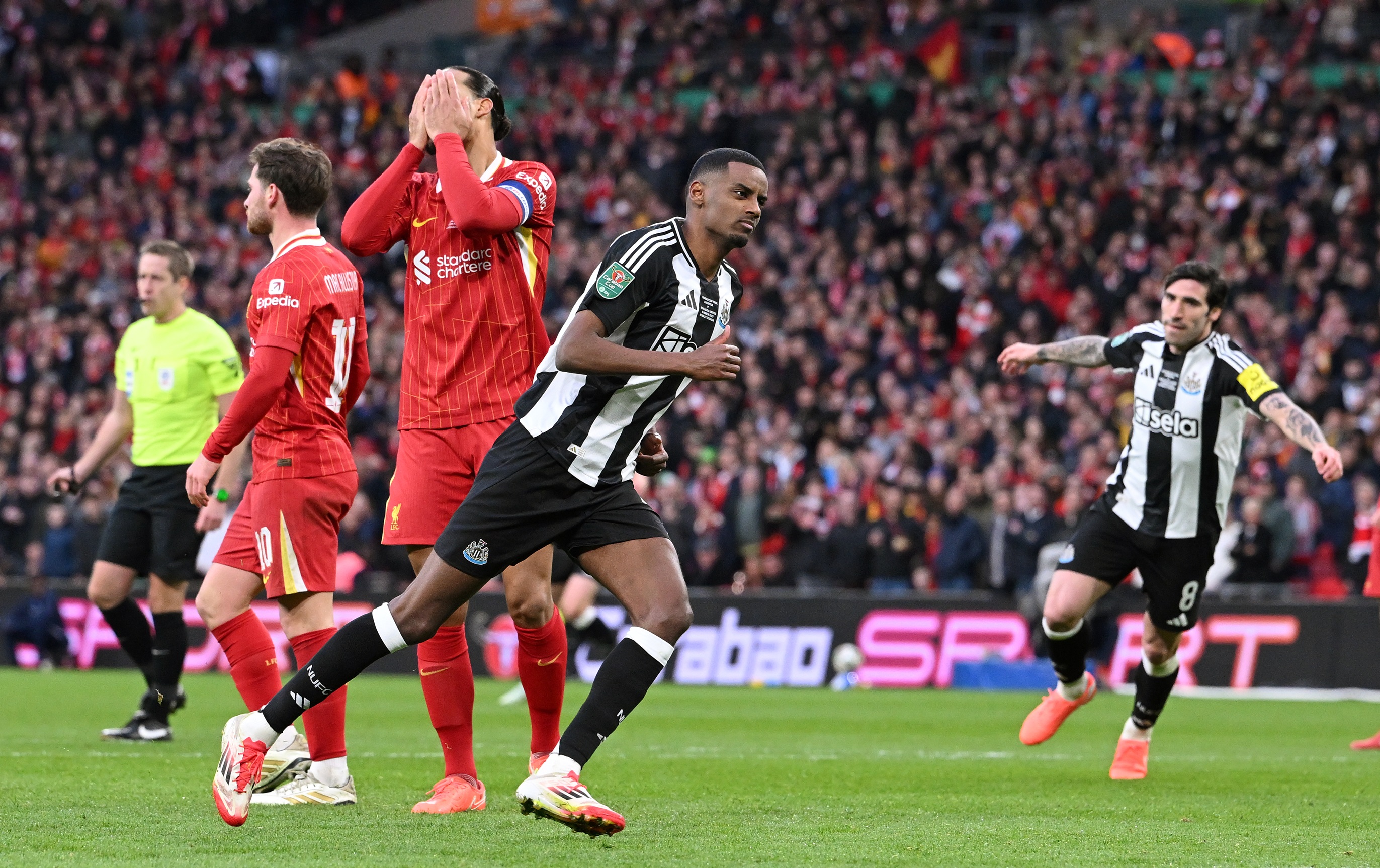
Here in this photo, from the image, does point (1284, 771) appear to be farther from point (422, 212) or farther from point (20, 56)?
point (20, 56)

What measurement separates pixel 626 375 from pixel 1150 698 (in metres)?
4.03

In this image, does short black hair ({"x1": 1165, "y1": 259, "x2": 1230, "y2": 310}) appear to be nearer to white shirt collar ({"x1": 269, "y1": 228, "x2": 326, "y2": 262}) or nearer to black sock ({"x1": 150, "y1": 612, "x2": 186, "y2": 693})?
white shirt collar ({"x1": 269, "y1": 228, "x2": 326, "y2": 262})

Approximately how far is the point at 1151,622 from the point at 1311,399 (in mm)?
11017

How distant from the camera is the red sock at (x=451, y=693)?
6621mm

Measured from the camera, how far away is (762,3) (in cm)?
2997

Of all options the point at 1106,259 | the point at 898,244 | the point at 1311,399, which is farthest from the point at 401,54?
the point at 1311,399

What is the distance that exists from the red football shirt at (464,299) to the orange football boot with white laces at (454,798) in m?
1.32

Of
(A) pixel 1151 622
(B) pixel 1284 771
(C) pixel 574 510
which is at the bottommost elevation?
(B) pixel 1284 771

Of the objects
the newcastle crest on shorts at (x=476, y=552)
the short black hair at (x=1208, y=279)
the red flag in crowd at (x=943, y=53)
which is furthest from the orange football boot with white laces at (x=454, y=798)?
the red flag in crowd at (x=943, y=53)

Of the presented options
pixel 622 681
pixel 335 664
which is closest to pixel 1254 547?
pixel 622 681

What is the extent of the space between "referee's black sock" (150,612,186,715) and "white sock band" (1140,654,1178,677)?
16.5 feet

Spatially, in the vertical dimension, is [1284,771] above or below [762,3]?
below

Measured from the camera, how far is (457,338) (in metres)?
6.52

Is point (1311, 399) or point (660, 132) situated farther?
point (660, 132)
